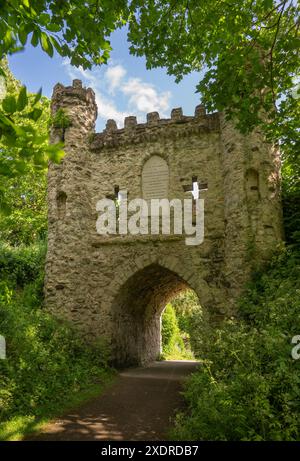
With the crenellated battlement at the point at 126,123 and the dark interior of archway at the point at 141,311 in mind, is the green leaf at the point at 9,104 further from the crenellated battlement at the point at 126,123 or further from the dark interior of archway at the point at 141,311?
the crenellated battlement at the point at 126,123

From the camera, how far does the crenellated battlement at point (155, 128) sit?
34.0ft

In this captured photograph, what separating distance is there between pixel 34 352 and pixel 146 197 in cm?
545

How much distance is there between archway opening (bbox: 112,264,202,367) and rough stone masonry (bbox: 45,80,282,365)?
0.20ft

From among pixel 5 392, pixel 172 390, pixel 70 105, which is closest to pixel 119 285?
pixel 172 390

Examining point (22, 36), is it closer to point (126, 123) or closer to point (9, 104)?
point (9, 104)

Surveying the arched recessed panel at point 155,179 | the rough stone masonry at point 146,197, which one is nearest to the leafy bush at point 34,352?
the rough stone masonry at point 146,197

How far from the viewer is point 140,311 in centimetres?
1241

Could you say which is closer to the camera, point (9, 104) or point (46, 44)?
point (9, 104)

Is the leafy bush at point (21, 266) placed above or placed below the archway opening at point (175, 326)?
above

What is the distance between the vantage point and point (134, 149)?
35.8ft

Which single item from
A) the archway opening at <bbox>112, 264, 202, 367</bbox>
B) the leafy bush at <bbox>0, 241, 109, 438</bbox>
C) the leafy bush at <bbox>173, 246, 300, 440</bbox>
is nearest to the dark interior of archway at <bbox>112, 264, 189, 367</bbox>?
the archway opening at <bbox>112, 264, 202, 367</bbox>

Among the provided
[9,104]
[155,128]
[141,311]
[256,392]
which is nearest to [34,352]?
[256,392]

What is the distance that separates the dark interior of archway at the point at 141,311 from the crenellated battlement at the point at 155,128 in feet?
13.4

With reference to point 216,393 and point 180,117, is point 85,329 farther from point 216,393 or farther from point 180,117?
point 180,117
